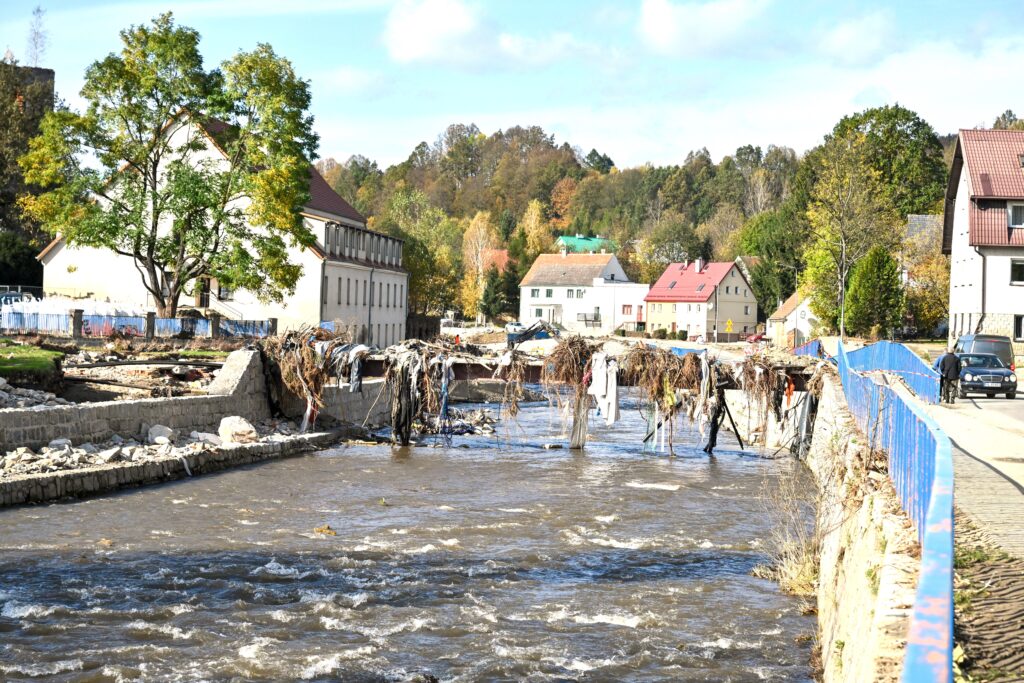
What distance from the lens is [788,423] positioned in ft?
92.8

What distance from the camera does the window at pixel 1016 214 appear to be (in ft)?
153

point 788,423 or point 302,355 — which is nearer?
point 302,355

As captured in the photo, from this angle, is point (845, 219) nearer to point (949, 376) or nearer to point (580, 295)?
point (949, 376)

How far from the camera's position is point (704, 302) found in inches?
3802

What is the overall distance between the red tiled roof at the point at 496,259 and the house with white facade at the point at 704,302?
18.4 metres

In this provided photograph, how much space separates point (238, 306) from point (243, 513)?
36861 millimetres

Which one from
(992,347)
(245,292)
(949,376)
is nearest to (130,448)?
(949,376)

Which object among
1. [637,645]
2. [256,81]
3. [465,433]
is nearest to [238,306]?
[256,81]

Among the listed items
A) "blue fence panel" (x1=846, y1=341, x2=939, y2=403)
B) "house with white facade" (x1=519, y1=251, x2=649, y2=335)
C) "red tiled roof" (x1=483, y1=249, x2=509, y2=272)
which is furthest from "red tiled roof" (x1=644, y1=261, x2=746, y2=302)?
"blue fence panel" (x1=846, y1=341, x2=939, y2=403)

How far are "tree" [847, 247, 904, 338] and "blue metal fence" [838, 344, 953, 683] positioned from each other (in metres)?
43.3

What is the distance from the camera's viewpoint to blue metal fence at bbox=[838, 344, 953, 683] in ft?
10.7

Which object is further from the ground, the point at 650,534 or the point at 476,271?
the point at 476,271

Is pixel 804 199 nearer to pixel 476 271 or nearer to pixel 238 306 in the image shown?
pixel 476 271

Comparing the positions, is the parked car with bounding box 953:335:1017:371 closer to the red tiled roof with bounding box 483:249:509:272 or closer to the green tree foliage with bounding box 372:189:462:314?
the green tree foliage with bounding box 372:189:462:314
